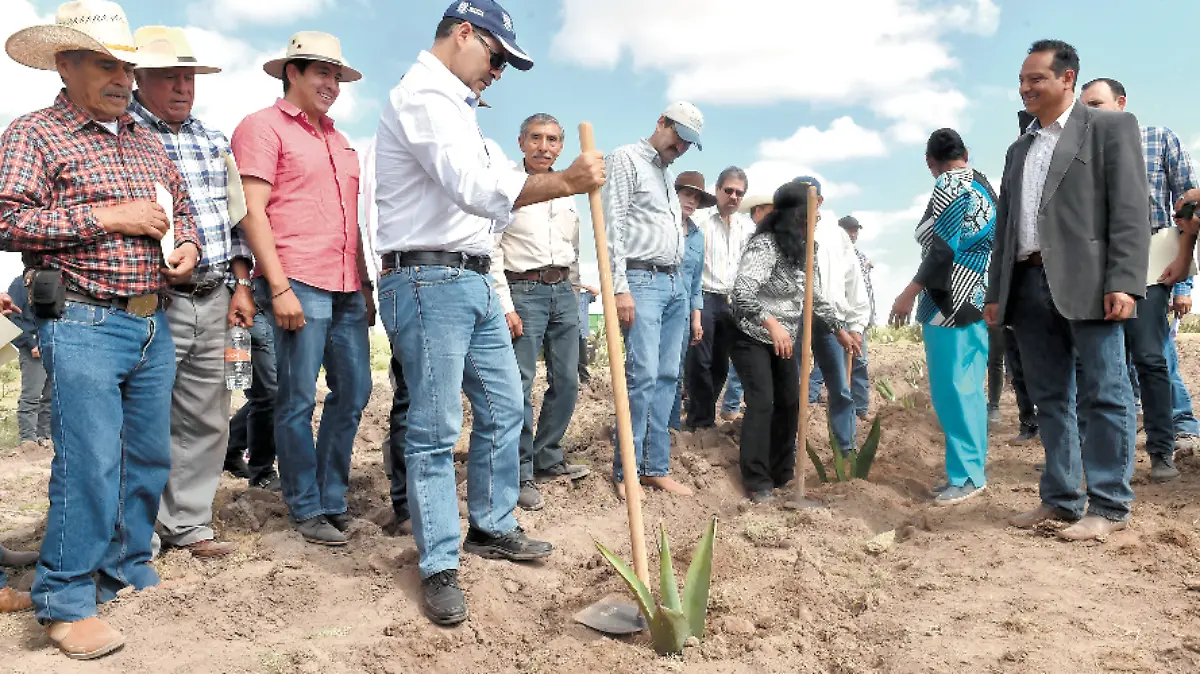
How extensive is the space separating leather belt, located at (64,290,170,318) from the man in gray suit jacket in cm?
370

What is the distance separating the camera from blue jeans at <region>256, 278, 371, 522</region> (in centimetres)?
398

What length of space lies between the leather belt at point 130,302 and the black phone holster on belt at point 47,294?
4 cm

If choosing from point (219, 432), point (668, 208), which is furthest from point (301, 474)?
point (668, 208)

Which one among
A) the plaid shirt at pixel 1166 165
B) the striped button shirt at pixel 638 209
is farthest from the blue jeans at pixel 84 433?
the plaid shirt at pixel 1166 165

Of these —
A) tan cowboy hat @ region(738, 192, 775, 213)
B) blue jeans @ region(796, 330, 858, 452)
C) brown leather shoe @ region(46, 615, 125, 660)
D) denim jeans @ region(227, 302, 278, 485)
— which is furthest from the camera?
tan cowboy hat @ region(738, 192, 775, 213)

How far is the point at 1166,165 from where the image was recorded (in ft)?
16.7

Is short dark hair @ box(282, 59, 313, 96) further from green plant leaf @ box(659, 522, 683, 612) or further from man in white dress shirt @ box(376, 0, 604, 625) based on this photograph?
green plant leaf @ box(659, 522, 683, 612)

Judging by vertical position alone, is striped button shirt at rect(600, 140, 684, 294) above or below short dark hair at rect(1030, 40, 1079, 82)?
below

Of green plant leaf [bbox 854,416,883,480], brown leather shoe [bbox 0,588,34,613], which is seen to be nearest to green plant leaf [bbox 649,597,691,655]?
brown leather shoe [bbox 0,588,34,613]

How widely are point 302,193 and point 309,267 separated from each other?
0.36 meters

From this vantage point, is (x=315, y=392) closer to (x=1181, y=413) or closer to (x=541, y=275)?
(x=541, y=275)

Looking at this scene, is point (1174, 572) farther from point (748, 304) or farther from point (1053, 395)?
point (748, 304)

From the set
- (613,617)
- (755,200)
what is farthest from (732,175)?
(613,617)

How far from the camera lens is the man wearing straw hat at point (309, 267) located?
155 inches
